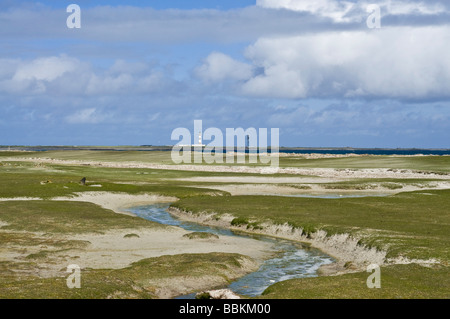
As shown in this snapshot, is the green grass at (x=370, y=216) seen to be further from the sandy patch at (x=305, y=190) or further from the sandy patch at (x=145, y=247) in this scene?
the sandy patch at (x=305, y=190)

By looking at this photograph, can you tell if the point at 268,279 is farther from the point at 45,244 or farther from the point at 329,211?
the point at 329,211

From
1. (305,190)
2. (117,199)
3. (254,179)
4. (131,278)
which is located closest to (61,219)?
(131,278)

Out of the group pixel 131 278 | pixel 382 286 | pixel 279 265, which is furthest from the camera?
pixel 279 265

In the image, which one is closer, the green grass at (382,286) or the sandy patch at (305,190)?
the green grass at (382,286)

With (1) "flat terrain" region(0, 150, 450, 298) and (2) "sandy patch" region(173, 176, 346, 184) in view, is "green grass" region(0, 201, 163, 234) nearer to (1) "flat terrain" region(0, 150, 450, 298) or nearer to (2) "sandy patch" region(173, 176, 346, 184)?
(1) "flat terrain" region(0, 150, 450, 298)

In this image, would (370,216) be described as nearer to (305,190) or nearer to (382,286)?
(382,286)

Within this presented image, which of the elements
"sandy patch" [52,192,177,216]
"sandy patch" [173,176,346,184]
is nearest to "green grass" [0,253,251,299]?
"sandy patch" [52,192,177,216]

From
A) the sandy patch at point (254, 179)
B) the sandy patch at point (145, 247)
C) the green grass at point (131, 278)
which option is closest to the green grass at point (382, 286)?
the green grass at point (131, 278)

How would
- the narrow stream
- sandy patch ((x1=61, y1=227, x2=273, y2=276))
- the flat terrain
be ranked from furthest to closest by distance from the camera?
sandy patch ((x1=61, y1=227, x2=273, y2=276)) → the narrow stream → the flat terrain
